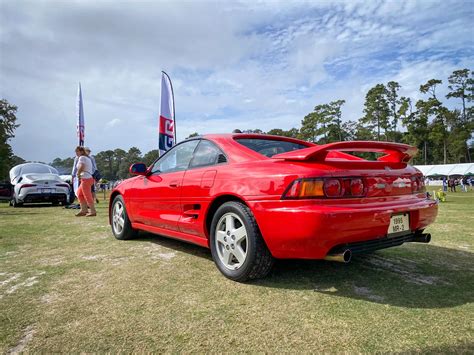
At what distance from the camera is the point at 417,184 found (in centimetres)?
292

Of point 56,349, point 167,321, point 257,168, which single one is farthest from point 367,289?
point 56,349

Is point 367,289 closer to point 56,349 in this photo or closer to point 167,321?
point 167,321

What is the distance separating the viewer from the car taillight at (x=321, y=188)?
2.27m

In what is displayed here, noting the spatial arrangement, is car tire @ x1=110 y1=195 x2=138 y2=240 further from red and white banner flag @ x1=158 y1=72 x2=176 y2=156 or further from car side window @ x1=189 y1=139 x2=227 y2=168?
red and white banner flag @ x1=158 y1=72 x2=176 y2=156

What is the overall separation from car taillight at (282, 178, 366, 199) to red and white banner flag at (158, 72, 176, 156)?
7444 mm

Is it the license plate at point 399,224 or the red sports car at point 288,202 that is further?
the license plate at point 399,224

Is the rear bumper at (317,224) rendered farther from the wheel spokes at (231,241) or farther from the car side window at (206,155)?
the car side window at (206,155)

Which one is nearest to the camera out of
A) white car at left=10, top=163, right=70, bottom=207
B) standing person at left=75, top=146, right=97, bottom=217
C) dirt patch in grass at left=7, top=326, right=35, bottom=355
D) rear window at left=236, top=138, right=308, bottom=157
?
dirt patch in grass at left=7, top=326, right=35, bottom=355

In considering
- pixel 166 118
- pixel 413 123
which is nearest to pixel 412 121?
pixel 413 123

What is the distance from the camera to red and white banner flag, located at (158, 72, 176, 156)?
9.37 m

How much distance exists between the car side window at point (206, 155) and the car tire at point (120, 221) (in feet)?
5.30

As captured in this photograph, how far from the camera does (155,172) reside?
160 inches

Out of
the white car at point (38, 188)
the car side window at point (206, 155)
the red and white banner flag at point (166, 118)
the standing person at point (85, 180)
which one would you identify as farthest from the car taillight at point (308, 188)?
the white car at point (38, 188)

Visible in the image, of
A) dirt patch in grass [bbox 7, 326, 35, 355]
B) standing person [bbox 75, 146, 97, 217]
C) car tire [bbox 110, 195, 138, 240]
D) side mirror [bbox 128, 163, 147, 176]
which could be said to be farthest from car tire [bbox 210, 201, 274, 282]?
standing person [bbox 75, 146, 97, 217]
